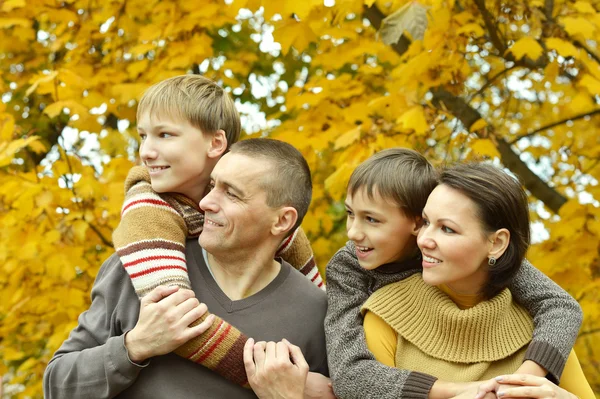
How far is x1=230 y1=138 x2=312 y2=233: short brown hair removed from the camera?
96.0 inches

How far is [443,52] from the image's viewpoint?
3508 mm

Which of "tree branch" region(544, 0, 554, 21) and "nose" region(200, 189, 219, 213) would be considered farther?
"tree branch" region(544, 0, 554, 21)

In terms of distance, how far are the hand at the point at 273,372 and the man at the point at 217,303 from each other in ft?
0.32

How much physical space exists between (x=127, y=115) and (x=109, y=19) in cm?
63

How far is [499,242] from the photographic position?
2.22 metres

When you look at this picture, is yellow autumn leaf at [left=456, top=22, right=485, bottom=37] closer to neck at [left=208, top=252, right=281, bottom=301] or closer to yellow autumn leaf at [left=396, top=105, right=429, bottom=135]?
yellow autumn leaf at [left=396, top=105, right=429, bottom=135]

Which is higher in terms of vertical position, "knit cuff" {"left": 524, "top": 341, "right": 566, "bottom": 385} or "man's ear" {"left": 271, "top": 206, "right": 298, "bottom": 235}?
"man's ear" {"left": 271, "top": 206, "right": 298, "bottom": 235}

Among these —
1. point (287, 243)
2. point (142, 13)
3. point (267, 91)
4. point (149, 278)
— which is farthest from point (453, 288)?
point (267, 91)

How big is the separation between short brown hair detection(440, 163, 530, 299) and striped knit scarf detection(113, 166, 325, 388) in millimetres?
731

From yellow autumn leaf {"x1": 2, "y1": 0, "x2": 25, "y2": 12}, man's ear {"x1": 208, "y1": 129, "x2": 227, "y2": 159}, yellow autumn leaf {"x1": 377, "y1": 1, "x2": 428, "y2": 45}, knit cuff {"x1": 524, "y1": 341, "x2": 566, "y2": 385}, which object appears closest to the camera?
knit cuff {"x1": 524, "y1": 341, "x2": 566, "y2": 385}

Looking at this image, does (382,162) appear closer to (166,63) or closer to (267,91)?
(166,63)

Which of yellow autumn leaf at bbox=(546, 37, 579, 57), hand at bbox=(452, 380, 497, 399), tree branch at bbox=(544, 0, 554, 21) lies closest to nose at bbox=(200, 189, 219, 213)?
hand at bbox=(452, 380, 497, 399)

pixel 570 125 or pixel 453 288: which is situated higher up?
pixel 453 288

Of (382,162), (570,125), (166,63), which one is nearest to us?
(382,162)
